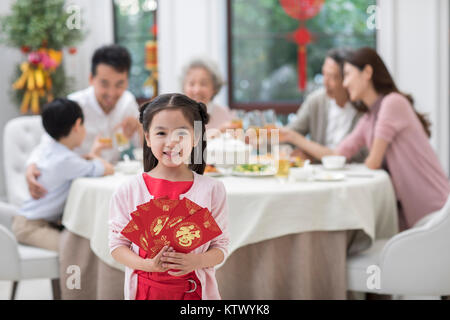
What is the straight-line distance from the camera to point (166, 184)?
47.9 inches

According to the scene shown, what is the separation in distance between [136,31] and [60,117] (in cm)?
330

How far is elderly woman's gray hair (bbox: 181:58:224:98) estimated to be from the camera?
3.19 m

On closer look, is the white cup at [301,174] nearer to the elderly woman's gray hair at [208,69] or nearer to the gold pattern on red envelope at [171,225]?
the elderly woman's gray hair at [208,69]

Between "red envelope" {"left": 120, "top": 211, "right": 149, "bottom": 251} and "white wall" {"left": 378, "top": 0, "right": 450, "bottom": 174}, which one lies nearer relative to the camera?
"red envelope" {"left": 120, "top": 211, "right": 149, "bottom": 251}

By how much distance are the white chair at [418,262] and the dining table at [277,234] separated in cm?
17

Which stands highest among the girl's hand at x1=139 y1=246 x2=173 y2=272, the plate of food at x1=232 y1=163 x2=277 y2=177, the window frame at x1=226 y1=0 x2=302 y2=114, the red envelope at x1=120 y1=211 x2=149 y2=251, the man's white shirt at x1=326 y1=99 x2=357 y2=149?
the window frame at x1=226 y1=0 x2=302 y2=114

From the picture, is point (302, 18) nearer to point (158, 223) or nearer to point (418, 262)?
point (418, 262)

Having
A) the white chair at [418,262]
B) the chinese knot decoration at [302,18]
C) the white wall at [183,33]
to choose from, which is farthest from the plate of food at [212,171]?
the chinese knot decoration at [302,18]

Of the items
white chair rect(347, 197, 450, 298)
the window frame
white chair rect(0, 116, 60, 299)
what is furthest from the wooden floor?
the window frame

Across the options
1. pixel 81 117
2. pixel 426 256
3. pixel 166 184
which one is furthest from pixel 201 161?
pixel 81 117

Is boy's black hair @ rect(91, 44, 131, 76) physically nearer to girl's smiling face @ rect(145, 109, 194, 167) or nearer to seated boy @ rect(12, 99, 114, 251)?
seated boy @ rect(12, 99, 114, 251)

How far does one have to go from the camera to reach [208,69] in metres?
3.23

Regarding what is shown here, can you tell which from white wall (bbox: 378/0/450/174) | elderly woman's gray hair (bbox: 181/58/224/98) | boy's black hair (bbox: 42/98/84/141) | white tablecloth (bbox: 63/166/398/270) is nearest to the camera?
white tablecloth (bbox: 63/166/398/270)

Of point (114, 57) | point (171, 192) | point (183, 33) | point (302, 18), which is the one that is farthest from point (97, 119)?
point (302, 18)
